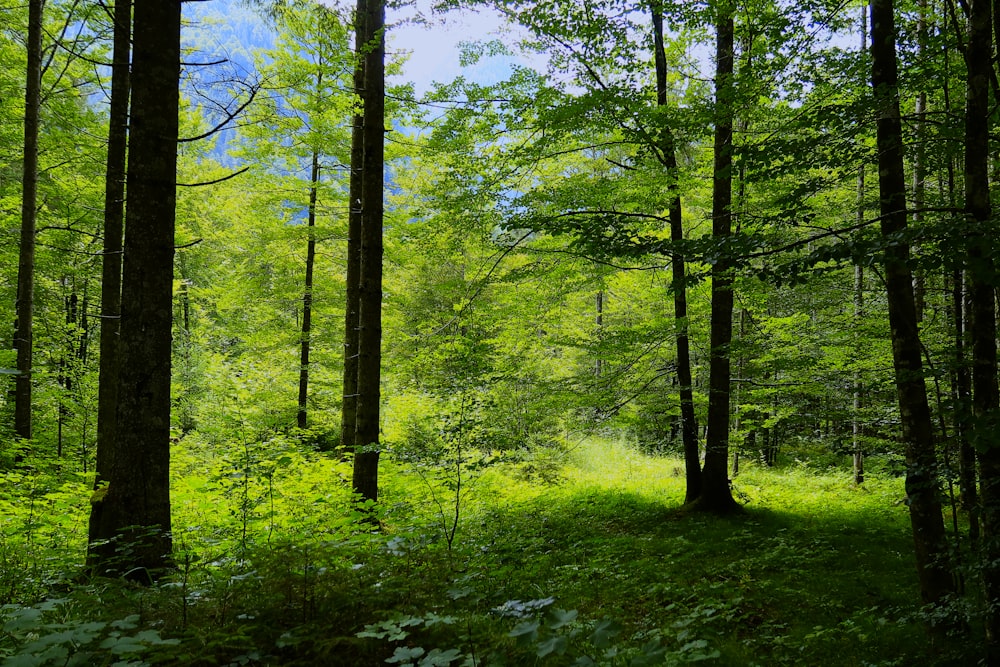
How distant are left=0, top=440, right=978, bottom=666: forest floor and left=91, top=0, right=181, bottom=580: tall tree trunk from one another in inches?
16.3

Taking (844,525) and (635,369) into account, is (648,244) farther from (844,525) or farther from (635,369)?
(844,525)

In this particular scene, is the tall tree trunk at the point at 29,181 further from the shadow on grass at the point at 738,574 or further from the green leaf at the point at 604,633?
the green leaf at the point at 604,633

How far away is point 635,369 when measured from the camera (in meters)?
8.44

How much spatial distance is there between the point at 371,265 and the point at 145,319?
321 centimetres

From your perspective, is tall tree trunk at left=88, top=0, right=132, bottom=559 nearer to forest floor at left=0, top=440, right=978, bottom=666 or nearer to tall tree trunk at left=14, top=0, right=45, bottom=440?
forest floor at left=0, top=440, right=978, bottom=666

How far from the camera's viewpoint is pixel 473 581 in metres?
3.77

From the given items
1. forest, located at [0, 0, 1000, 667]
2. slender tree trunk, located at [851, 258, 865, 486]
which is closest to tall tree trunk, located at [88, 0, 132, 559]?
forest, located at [0, 0, 1000, 667]

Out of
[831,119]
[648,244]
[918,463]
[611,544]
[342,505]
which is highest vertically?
[831,119]

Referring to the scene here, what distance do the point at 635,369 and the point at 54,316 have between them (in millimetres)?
13812

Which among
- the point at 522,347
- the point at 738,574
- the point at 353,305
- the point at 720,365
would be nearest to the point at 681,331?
the point at 720,365

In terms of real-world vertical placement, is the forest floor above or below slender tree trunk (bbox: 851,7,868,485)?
below

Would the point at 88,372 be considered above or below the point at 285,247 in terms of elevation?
below

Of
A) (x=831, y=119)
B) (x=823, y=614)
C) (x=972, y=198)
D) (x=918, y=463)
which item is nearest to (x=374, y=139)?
(x=831, y=119)

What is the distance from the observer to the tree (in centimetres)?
659
